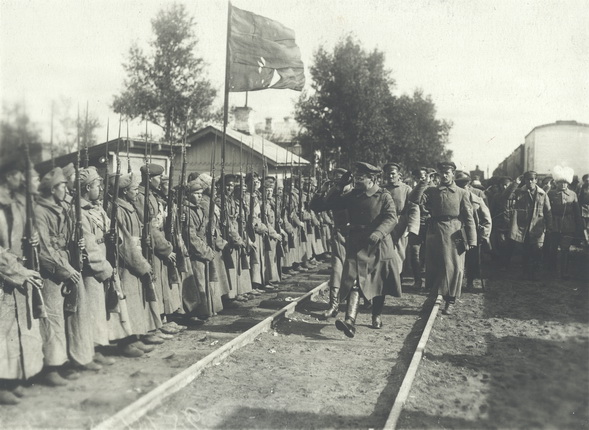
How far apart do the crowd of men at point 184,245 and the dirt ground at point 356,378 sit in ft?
1.03

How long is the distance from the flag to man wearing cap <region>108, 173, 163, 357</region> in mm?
4690

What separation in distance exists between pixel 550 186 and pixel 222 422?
10212mm

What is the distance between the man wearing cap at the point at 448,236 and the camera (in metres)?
8.09

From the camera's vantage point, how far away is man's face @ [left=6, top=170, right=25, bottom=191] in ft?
14.1

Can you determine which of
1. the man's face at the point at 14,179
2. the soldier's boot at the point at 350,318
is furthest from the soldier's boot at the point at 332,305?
the man's face at the point at 14,179

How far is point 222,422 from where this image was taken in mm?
4426

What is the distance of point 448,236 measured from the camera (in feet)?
26.8

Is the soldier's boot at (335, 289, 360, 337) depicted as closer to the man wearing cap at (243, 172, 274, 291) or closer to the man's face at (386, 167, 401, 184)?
the man wearing cap at (243, 172, 274, 291)

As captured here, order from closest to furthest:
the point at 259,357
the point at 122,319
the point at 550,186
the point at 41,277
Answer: the point at 41,277 → the point at 122,319 → the point at 259,357 → the point at 550,186

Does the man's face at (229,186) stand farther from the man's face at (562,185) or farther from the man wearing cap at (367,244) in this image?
the man's face at (562,185)

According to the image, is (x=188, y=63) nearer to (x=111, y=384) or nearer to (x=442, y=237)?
(x=442, y=237)

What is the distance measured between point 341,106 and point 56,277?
1170 inches

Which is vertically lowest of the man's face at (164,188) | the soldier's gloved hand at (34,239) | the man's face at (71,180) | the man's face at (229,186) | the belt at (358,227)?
the soldier's gloved hand at (34,239)

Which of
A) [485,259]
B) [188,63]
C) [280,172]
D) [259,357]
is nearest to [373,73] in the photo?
[188,63]
